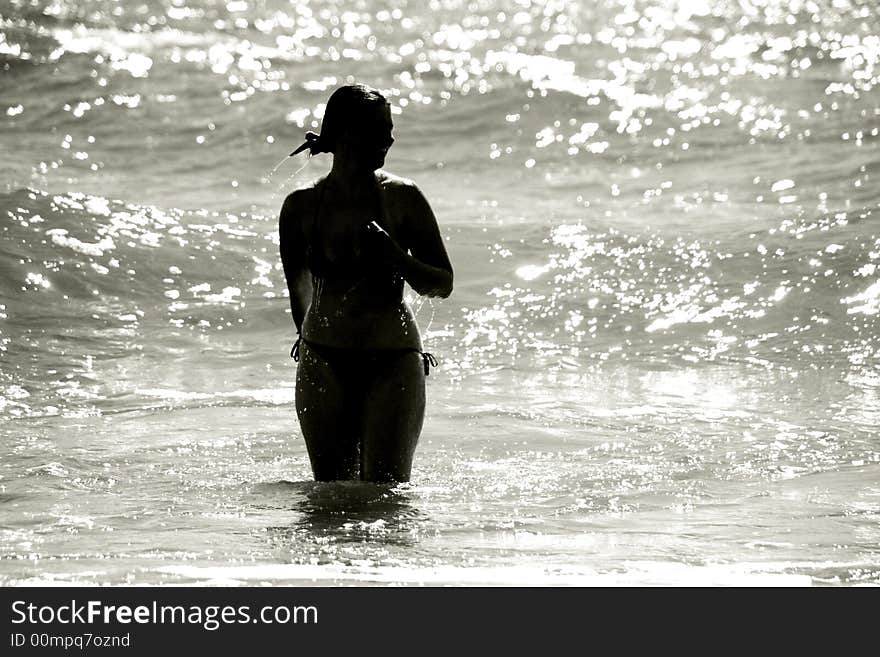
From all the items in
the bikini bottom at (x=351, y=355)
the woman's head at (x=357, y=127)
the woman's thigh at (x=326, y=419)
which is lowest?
the woman's thigh at (x=326, y=419)

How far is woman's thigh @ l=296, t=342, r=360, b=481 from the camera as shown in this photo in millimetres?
5496

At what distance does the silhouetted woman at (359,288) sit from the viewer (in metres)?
5.33

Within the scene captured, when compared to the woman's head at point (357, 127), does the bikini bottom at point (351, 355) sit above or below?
below

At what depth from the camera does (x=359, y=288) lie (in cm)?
543

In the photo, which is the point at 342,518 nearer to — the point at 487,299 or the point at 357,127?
the point at 357,127

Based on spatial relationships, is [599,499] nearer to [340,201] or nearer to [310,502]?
[310,502]

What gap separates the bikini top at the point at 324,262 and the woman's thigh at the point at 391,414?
313mm

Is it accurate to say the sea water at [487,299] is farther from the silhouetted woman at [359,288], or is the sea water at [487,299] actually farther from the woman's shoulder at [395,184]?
the woman's shoulder at [395,184]

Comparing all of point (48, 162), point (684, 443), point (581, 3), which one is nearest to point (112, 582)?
point (684, 443)

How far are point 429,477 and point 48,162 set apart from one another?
11317 millimetres

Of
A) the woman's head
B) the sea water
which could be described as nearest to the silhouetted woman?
the woman's head

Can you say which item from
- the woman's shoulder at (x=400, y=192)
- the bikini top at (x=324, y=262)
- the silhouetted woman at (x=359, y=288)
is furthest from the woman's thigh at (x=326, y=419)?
the woman's shoulder at (x=400, y=192)

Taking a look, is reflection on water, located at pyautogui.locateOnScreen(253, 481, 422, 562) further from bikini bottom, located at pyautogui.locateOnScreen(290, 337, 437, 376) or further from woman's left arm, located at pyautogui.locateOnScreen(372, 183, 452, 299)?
woman's left arm, located at pyautogui.locateOnScreen(372, 183, 452, 299)

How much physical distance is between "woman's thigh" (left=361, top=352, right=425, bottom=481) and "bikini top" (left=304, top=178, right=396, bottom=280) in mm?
313
